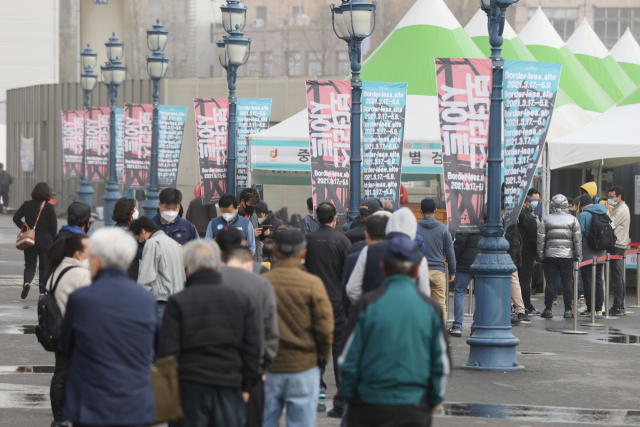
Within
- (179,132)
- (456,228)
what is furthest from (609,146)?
(179,132)

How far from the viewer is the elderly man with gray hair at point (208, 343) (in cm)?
533

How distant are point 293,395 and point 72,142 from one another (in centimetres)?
2701

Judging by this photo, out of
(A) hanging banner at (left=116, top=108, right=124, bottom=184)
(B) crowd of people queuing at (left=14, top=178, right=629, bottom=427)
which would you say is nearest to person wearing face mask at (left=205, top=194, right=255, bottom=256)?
(B) crowd of people queuing at (left=14, top=178, right=629, bottom=427)

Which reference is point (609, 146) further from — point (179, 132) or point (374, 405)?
point (374, 405)

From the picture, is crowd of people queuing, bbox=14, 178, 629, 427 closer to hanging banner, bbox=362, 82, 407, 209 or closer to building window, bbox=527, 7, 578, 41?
hanging banner, bbox=362, 82, 407, 209

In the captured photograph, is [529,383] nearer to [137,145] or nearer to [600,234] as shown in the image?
[600,234]

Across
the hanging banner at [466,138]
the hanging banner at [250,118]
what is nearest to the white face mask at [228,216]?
the hanging banner at [466,138]

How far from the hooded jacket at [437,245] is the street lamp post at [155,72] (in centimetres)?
1138

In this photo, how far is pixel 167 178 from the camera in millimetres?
23297

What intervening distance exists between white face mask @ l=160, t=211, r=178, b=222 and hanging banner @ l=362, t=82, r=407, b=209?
5.60 m

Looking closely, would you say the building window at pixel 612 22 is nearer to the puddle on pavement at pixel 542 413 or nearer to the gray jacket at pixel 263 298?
the puddle on pavement at pixel 542 413

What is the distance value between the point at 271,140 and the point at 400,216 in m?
11.5

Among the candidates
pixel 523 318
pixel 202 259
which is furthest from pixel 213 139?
pixel 202 259

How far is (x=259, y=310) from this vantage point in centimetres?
571
